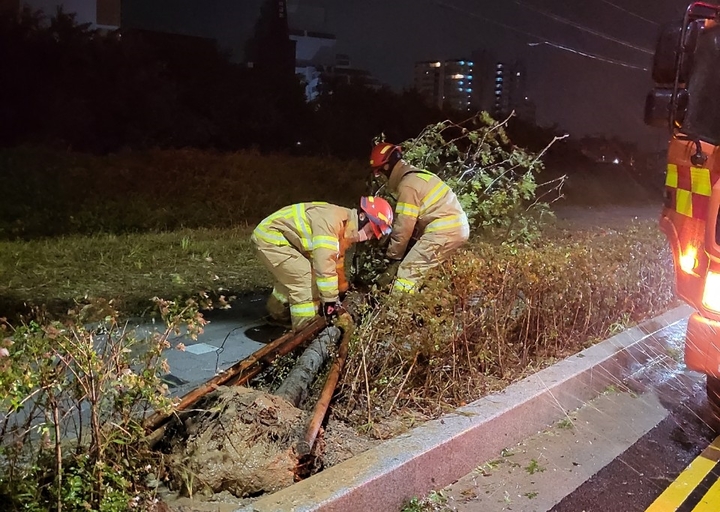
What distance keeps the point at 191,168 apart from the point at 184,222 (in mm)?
1775

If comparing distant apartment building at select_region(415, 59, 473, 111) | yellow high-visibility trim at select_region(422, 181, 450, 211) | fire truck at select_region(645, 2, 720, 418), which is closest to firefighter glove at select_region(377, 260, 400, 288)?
yellow high-visibility trim at select_region(422, 181, 450, 211)

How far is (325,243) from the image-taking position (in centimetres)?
464

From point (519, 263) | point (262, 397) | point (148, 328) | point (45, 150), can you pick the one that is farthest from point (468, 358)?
point (45, 150)

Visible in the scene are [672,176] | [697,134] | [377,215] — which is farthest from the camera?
[377,215]

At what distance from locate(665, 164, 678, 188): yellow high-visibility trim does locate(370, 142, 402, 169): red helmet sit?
7.30 ft

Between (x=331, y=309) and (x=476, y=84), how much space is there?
2297 cm

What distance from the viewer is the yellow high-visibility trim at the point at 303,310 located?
16.3 feet

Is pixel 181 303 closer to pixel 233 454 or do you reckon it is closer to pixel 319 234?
pixel 319 234

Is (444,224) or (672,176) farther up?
(672,176)

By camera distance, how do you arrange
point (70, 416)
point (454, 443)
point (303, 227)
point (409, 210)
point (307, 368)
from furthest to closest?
1. point (409, 210)
2. point (303, 227)
3. point (307, 368)
4. point (454, 443)
5. point (70, 416)

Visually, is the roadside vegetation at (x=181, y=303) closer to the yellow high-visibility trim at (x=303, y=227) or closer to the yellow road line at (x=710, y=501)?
the yellow high-visibility trim at (x=303, y=227)

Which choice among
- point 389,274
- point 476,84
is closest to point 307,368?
point 389,274

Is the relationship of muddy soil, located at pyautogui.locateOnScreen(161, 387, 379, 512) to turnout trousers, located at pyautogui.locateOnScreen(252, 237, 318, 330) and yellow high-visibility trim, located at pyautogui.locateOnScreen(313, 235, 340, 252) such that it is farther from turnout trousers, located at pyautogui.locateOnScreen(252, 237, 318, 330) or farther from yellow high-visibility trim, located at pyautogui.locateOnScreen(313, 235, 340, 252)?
turnout trousers, located at pyautogui.locateOnScreen(252, 237, 318, 330)

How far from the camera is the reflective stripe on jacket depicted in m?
5.36
